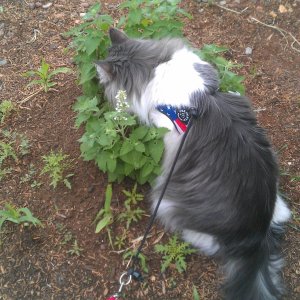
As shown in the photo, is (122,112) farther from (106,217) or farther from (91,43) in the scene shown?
(106,217)

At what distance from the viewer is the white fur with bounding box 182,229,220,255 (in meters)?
2.22

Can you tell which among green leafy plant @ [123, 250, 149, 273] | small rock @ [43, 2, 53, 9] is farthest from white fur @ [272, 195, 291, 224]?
small rock @ [43, 2, 53, 9]

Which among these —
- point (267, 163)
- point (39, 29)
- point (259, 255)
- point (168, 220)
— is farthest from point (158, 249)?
point (39, 29)

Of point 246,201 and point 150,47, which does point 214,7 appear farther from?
point 246,201

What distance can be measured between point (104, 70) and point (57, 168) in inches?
29.8

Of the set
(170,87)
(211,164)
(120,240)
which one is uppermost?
(170,87)

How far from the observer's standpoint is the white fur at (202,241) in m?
2.22

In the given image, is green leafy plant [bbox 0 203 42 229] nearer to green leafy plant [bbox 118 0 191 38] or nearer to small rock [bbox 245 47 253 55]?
green leafy plant [bbox 118 0 191 38]

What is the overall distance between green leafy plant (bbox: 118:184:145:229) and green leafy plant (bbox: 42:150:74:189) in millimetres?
400

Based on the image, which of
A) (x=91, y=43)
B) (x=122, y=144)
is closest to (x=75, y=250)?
(x=122, y=144)

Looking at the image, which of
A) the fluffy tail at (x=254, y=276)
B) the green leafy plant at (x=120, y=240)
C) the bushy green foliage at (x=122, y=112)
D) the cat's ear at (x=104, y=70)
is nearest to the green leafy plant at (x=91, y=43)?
the bushy green foliage at (x=122, y=112)

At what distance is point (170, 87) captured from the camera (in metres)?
2.15

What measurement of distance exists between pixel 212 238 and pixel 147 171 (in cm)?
53

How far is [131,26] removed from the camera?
2.57m
